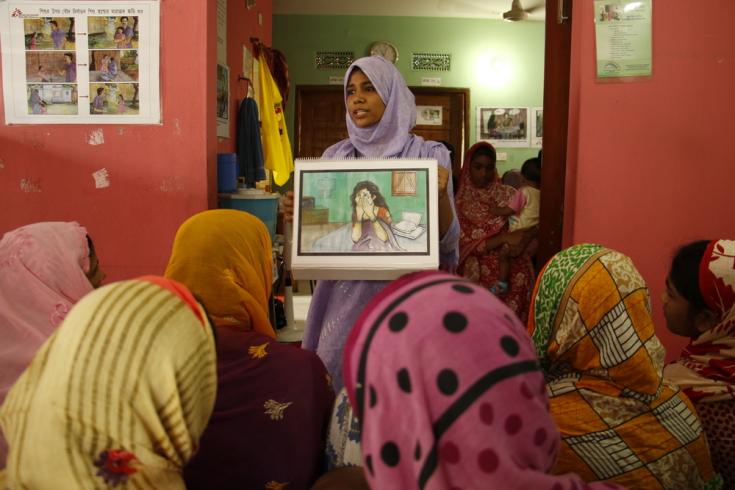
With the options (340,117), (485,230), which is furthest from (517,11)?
(485,230)

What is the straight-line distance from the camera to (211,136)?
111 inches

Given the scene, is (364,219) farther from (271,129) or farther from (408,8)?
(408,8)

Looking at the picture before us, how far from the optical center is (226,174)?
3125 millimetres

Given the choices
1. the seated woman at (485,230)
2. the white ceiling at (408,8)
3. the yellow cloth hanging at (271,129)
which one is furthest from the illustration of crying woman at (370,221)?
the white ceiling at (408,8)

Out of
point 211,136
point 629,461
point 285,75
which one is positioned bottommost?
point 629,461

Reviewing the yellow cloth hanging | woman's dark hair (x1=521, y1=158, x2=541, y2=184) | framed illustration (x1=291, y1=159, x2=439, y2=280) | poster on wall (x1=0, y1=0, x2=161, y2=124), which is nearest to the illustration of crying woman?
framed illustration (x1=291, y1=159, x2=439, y2=280)

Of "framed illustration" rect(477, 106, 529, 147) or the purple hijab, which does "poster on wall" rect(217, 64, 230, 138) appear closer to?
the purple hijab

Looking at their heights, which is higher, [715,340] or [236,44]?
[236,44]

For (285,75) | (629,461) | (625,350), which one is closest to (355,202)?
(625,350)

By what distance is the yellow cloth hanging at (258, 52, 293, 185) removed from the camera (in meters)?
4.95

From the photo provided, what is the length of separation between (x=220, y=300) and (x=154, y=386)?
75cm

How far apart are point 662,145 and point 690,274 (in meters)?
1.15

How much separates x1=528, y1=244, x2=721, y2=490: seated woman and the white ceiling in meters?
6.11

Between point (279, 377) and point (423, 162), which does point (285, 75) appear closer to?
point (423, 162)
